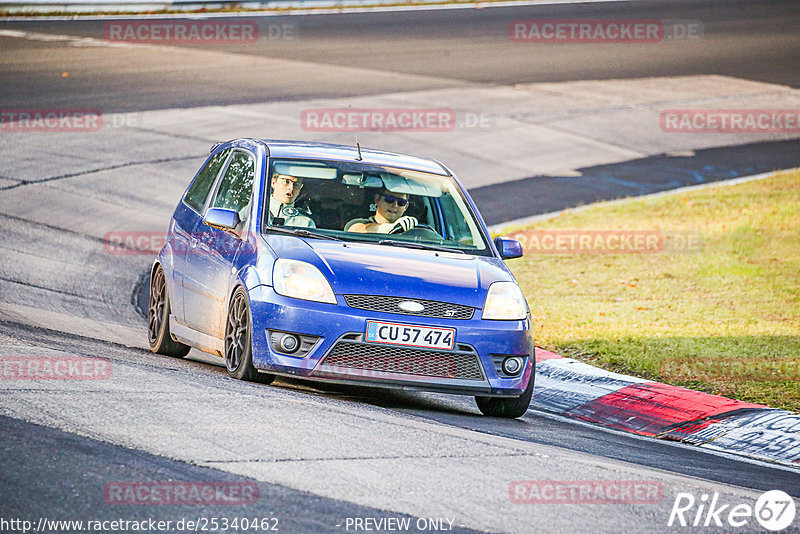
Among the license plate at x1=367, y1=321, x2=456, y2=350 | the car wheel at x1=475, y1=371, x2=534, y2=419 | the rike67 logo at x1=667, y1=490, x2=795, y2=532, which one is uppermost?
the license plate at x1=367, y1=321, x2=456, y2=350

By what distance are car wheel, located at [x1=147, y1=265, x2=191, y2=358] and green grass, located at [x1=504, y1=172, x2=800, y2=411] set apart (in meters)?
3.28

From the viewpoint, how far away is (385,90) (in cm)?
2512

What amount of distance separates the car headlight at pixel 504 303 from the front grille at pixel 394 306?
26 centimetres

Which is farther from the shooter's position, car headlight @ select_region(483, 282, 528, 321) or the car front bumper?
car headlight @ select_region(483, 282, 528, 321)

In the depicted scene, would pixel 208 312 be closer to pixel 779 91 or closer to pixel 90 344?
pixel 90 344

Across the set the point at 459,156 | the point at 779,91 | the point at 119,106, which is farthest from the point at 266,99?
the point at 779,91

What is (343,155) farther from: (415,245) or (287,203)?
(415,245)

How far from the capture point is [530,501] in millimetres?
5750

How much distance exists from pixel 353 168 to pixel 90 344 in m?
2.31

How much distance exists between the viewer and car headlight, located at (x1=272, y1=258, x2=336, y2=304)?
7.74 m

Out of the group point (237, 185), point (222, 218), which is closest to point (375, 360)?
point (222, 218)

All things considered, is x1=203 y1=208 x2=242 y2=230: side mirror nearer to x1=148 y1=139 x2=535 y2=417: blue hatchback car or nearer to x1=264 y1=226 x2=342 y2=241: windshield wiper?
x1=148 y1=139 x2=535 y2=417: blue hatchback car
